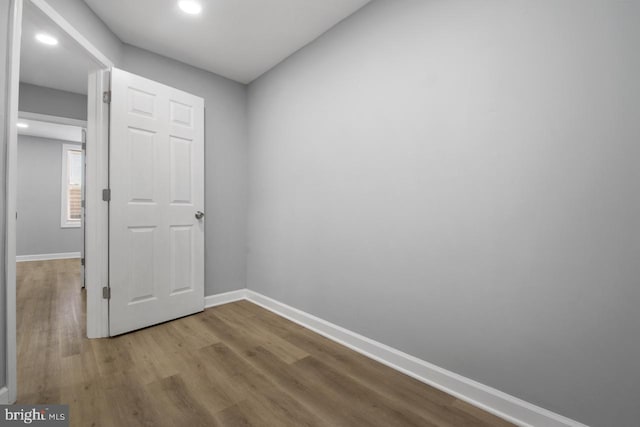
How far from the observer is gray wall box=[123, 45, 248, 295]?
3.01 metres

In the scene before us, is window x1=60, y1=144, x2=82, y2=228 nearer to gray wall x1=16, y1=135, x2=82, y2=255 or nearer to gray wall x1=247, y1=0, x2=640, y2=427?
gray wall x1=16, y1=135, x2=82, y2=255

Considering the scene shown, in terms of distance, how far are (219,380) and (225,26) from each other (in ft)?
8.72

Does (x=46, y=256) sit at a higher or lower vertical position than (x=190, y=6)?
lower

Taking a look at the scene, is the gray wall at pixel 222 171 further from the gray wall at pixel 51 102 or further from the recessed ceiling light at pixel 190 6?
the gray wall at pixel 51 102

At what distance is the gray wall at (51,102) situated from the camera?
3600mm

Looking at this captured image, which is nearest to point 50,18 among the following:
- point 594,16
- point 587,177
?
point 594,16

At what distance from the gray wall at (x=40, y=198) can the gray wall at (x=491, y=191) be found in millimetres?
6713

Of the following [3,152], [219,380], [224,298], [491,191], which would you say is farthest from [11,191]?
[491,191]

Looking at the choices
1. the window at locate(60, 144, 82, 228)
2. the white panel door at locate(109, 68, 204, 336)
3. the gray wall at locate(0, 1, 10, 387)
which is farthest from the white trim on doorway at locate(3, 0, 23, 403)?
the window at locate(60, 144, 82, 228)

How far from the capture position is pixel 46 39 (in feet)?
8.75

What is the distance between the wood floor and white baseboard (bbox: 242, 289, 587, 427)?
2.0 inches

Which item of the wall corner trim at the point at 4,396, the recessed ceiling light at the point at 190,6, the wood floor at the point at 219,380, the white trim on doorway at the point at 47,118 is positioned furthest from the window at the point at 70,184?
the wall corner trim at the point at 4,396

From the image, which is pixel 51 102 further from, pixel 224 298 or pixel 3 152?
pixel 224 298

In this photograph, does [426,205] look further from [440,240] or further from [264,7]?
[264,7]
